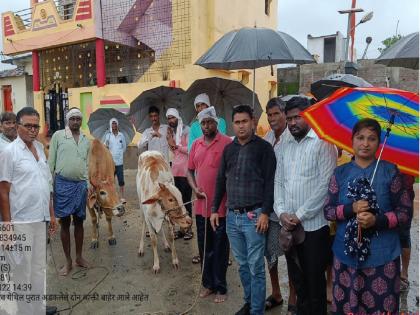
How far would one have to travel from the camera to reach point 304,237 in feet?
9.84

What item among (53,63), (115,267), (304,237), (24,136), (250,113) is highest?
(53,63)

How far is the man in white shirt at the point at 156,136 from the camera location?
584 cm

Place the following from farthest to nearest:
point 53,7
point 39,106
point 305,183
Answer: point 39,106 < point 53,7 < point 305,183

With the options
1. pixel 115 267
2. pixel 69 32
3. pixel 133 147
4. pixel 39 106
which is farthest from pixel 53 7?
pixel 115 267

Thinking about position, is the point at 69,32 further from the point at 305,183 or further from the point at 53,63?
the point at 305,183

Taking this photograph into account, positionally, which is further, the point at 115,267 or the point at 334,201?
the point at 115,267

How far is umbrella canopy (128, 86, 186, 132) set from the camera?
5.94 metres

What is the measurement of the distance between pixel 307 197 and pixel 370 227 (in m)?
0.58

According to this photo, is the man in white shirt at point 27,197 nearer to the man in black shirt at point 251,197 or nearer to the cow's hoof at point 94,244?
the man in black shirt at point 251,197

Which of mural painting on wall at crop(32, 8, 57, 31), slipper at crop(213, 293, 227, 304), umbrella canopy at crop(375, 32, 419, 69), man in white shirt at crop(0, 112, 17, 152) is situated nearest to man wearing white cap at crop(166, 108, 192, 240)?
slipper at crop(213, 293, 227, 304)

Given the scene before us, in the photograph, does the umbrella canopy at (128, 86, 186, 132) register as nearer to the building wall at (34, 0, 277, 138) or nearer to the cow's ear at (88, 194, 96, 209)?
the cow's ear at (88, 194, 96, 209)

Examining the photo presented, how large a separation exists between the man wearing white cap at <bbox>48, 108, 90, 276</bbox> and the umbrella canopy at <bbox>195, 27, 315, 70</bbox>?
1857mm

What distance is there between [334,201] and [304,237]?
0.45m

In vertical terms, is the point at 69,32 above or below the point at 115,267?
above
